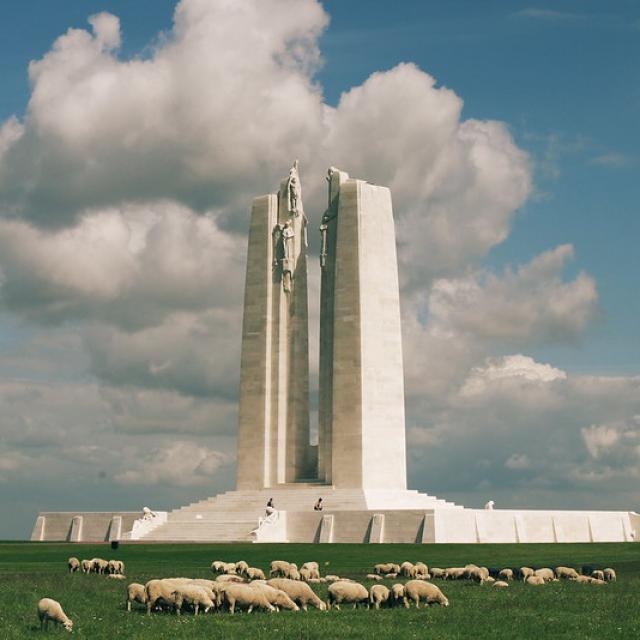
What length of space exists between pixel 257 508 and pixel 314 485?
14.5ft

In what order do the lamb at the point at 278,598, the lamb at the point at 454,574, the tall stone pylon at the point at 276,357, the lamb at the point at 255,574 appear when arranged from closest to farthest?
1. the lamb at the point at 278,598
2. the lamb at the point at 255,574
3. the lamb at the point at 454,574
4. the tall stone pylon at the point at 276,357

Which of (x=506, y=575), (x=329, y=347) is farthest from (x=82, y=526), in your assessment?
(x=506, y=575)

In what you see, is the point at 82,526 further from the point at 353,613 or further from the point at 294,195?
the point at 353,613

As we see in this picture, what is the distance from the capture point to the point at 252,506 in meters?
51.2

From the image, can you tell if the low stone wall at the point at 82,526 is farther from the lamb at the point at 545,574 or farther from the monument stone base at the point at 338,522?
the lamb at the point at 545,574

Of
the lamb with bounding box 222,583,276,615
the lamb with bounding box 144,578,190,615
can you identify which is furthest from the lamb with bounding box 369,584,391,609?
the lamb with bounding box 144,578,190,615

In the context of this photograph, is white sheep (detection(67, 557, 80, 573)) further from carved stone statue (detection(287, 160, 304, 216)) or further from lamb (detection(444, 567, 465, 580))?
carved stone statue (detection(287, 160, 304, 216))

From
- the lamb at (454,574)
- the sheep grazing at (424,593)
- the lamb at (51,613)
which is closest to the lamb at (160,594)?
the lamb at (51,613)

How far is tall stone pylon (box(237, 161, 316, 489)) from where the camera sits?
5616 cm

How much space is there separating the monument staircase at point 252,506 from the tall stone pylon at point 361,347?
1.62m

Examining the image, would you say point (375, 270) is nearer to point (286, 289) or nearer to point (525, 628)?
point (286, 289)

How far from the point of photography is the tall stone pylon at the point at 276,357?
2211 inches

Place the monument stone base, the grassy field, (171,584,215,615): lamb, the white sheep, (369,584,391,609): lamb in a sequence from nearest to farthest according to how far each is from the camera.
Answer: the grassy field → (171,584,215,615): lamb → (369,584,391,609): lamb → the white sheep → the monument stone base

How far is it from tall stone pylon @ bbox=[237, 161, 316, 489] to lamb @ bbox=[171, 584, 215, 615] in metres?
39.6
